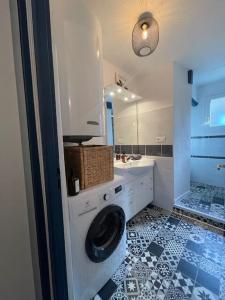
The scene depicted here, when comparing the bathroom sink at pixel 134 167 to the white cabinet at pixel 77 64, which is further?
the bathroom sink at pixel 134 167

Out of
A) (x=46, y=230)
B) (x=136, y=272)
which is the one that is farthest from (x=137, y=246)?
(x=46, y=230)

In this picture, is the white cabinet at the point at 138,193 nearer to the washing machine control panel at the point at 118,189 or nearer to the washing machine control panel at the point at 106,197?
the washing machine control panel at the point at 118,189

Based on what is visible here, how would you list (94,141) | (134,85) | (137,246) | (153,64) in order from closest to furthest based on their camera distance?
1. (137,246)
2. (94,141)
3. (153,64)
4. (134,85)

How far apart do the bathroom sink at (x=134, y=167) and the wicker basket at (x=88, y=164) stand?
520mm

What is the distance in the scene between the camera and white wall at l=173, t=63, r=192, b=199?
209 cm

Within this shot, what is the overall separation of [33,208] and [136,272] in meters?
1.12

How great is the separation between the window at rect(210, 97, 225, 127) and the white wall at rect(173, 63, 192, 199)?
1018mm

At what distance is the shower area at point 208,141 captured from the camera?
2842 millimetres

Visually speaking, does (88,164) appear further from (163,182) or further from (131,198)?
(163,182)

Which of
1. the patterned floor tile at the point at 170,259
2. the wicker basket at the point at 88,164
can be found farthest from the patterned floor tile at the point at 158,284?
the wicker basket at the point at 88,164

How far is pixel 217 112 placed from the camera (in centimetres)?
296

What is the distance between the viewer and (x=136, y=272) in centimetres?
125

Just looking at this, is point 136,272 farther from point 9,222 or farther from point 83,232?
point 9,222

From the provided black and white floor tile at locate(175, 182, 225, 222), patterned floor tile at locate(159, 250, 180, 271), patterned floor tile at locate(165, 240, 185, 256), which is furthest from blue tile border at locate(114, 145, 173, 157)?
patterned floor tile at locate(159, 250, 180, 271)
